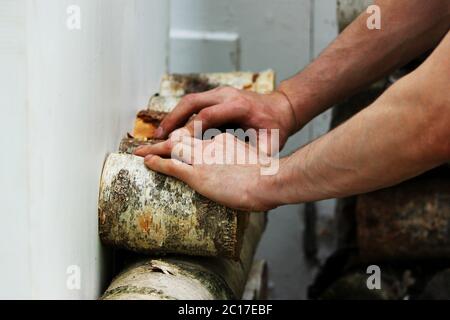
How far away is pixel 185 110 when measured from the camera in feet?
5.44

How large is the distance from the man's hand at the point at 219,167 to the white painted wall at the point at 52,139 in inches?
4.6

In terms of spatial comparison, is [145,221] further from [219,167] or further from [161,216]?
[219,167]

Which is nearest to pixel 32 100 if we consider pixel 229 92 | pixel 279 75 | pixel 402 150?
pixel 402 150

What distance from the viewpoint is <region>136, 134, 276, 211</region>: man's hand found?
4.61ft

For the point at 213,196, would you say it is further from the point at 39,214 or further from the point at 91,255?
the point at 39,214

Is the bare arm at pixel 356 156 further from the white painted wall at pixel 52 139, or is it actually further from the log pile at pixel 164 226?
the white painted wall at pixel 52 139

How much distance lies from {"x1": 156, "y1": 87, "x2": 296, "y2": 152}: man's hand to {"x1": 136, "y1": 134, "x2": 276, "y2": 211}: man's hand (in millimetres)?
133

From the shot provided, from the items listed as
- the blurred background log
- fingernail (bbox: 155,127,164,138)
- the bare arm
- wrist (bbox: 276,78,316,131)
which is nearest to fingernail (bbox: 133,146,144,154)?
the bare arm

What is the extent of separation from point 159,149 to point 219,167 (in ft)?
0.39

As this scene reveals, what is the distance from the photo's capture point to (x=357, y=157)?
127 cm

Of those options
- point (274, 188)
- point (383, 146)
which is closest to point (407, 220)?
point (274, 188)

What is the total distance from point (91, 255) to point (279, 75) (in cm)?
156

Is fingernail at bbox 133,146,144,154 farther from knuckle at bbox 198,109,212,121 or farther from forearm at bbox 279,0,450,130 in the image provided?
forearm at bbox 279,0,450,130

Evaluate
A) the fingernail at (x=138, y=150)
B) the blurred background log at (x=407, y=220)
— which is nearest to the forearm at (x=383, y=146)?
the fingernail at (x=138, y=150)
